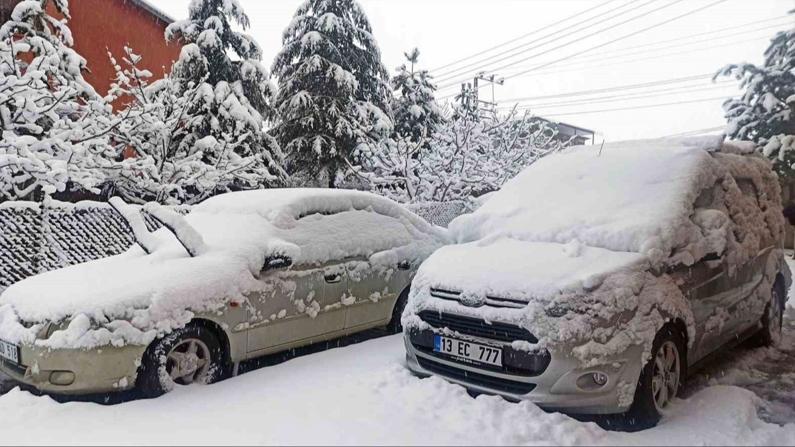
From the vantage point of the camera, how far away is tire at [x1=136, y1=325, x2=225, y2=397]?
3.84 metres

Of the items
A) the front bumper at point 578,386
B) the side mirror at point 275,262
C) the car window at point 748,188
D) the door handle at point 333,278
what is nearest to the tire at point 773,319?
the car window at point 748,188

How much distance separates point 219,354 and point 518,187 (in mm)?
2986

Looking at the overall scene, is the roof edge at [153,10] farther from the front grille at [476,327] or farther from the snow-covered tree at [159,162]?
the front grille at [476,327]

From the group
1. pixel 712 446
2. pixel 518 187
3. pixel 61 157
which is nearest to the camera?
pixel 712 446

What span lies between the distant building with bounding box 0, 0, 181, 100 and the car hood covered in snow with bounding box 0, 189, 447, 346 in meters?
11.3

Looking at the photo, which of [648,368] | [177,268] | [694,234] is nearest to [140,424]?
[177,268]

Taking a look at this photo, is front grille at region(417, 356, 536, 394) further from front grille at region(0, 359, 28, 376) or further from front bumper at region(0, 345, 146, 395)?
front grille at region(0, 359, 28, 376)

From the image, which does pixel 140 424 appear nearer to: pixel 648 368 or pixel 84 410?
pixel 84 410

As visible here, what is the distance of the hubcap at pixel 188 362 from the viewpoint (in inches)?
157

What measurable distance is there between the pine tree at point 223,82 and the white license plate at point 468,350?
986 centimetres

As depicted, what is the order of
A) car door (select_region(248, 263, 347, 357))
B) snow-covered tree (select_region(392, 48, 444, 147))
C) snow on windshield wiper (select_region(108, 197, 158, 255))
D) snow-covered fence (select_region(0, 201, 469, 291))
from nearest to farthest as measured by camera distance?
car door (select_region(248, 263, 347, 357)) < snow on windshield wiper (select_region(108, 197, 158, 255)) < snow-covered fence (select_region(0, 201, 469, 291)) < snow-covered tree (select_region(392, 48, 444, 147))

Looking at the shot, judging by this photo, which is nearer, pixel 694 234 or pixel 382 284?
pixel 694 234

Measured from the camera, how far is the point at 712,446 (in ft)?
10.3

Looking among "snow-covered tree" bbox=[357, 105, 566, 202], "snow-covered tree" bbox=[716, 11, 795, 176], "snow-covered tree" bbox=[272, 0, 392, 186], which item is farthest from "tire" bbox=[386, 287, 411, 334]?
"snow-covered tree" bbox=[716, 11, 795, 176]
